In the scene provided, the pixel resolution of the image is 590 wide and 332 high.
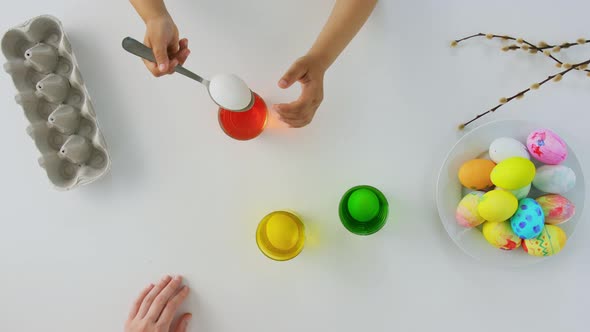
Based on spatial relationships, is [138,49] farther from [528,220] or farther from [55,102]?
[528,220]

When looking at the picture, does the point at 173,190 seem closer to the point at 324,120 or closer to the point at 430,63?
the point at 324,120

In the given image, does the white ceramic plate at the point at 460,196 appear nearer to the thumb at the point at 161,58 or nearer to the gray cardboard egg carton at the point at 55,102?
the thumb at the point at 161,58

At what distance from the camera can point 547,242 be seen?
0.61 meters

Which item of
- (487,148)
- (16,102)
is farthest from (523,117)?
(16,102)

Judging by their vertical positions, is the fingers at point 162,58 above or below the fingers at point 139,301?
above

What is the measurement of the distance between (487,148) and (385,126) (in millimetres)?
167

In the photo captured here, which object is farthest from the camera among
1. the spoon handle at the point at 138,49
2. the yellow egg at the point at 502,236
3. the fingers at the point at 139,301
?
the fingers at the point at 139,301

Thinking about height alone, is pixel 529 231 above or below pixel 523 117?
below

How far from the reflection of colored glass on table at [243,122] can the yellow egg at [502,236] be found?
40cm

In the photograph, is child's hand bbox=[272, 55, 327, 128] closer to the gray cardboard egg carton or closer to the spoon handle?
the spoon handle

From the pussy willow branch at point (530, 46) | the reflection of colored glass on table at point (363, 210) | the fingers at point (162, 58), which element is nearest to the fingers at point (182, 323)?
the reflection of colored glass on table at point (363, 210)

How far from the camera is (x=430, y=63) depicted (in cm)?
70

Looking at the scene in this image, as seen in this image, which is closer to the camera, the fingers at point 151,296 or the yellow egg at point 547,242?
the yellow egg at point 547,242

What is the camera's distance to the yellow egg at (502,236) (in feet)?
2.04
